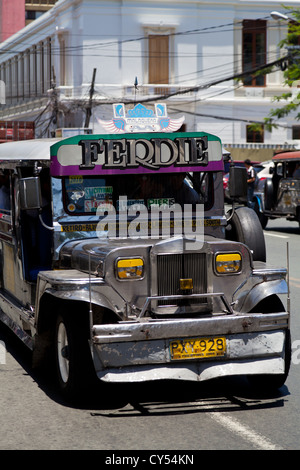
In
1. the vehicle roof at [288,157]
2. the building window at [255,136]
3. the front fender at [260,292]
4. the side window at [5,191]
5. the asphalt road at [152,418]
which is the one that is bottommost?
the asphalt road at [152,418]

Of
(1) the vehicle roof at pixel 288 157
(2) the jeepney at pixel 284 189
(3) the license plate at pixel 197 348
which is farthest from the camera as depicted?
(2) the jeepney at pixel 284 189

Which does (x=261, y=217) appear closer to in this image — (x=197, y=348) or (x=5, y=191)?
(x=5, y=191)

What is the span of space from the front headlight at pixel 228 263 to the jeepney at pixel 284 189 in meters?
16.0

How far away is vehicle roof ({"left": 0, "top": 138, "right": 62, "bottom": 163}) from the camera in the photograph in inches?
331

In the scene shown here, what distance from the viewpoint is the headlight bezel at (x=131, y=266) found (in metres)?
6.64

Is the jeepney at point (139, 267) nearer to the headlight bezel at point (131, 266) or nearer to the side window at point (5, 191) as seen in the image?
the headlight bezel at point (131, 266)

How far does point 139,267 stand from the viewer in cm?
668

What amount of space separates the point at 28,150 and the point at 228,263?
2.83 m

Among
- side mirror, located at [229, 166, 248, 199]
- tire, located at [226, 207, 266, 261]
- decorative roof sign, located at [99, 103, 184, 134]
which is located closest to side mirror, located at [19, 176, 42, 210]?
decorative roof sign, located at [99, 103, 184, 134]

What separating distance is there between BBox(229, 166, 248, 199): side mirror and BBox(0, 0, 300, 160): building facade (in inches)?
1483

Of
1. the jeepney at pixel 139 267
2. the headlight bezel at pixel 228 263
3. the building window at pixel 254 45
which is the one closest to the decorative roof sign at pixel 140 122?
the jeepney at pixel 139 267

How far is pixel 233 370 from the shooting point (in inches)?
260

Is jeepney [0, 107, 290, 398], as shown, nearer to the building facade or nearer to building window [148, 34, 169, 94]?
the building facade

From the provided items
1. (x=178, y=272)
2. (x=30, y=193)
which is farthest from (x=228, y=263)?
(x=30, y=193)
